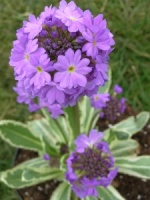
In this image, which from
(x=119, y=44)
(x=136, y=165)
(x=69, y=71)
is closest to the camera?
(x=69, y=71)

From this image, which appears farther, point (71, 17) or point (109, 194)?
point (109, 194)

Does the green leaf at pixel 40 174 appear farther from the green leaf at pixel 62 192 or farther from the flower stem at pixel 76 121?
the flower stem at pixel 76 121

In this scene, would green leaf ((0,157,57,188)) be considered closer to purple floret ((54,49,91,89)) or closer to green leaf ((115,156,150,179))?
green leaf ((115,156,150,179))

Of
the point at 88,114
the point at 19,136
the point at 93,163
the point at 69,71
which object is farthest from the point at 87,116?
the point at 69,71

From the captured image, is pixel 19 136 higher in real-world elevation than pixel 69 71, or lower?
lower

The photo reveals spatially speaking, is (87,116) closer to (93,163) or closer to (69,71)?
(93,163)

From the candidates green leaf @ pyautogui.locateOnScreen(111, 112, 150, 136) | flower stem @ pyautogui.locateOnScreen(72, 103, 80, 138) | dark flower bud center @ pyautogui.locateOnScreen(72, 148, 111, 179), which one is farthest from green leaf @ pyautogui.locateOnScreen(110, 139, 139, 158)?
dark flower bud center @ pyautogui.locateOnScreen(72, 148, 111, 179)

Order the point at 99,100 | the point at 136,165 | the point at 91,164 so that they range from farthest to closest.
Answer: the point at 136,165, the point at 99,100, the point at 91,164
